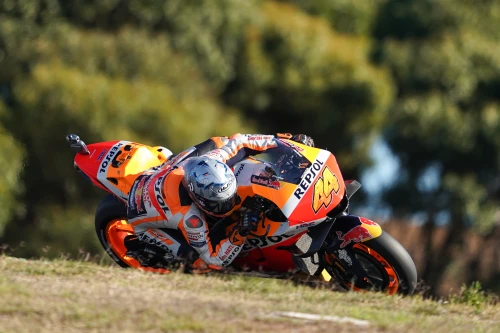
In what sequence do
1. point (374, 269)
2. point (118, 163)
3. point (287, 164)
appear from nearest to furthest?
point (287, 164) < point (374, 269) < point (118, 163)

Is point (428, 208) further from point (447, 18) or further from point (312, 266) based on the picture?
point (312, 266)

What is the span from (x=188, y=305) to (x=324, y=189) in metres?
1.73

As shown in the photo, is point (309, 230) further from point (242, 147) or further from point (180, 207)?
point (180, 207)

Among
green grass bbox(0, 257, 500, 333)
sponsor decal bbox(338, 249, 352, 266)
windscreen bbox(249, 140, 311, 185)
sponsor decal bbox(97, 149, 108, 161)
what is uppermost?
windscreen bbox(249, 140, 311, 185)

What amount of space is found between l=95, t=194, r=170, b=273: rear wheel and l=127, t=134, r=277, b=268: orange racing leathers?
732 mm

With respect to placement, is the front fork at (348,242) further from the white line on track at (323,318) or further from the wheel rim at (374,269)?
the white line on track at (323,318)

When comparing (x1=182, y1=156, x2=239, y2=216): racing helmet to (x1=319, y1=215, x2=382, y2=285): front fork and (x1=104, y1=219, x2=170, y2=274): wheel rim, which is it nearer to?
(x1=319, y1=215, x2=382, y2=285): front fork

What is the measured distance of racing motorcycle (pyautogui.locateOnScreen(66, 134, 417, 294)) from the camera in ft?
25.5

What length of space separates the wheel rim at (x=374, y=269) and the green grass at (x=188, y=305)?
0.67ft

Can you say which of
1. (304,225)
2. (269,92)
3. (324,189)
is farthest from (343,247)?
(269,92)

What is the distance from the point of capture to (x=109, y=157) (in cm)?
914

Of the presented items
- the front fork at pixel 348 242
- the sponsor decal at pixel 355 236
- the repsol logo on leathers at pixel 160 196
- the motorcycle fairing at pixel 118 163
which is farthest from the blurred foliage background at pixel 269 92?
the sponsor decal at pixel 355 236

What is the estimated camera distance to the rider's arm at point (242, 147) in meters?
8.20

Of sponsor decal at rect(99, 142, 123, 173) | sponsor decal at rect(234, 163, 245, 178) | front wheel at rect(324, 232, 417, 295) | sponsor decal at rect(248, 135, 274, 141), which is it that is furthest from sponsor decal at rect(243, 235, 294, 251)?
sponsor decal at rect(99, 142, 123, 173)
